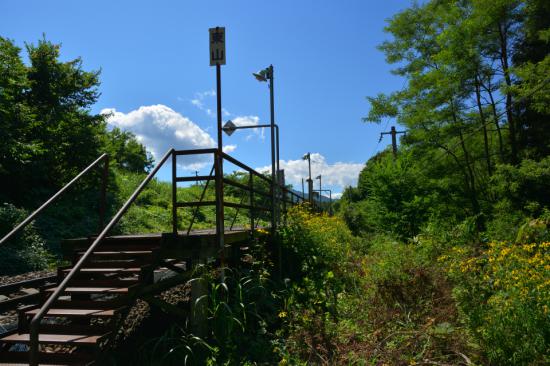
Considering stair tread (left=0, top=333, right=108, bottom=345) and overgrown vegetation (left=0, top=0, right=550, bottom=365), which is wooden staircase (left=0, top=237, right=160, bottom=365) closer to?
stair tread (left=0, top=333, right=108, bottom=345)

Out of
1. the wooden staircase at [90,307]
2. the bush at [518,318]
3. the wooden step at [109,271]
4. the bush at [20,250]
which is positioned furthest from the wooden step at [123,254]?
Answer: the bush at [20,250]

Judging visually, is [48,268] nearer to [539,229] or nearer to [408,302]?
[408,302]

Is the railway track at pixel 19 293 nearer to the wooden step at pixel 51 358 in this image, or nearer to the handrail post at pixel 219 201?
the wooden step at pixel 51 358

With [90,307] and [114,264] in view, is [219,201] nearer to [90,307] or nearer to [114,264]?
[114,264]

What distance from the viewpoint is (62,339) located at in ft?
13.2

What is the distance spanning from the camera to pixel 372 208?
57.7ft

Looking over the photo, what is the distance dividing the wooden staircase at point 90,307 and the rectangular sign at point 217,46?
9.59 feet

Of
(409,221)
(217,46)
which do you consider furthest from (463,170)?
(217,46)

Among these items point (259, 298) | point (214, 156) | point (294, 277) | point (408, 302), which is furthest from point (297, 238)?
point (214, 156)

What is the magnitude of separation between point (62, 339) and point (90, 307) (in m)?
0.52

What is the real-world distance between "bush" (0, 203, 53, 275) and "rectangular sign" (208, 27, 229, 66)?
273 inches

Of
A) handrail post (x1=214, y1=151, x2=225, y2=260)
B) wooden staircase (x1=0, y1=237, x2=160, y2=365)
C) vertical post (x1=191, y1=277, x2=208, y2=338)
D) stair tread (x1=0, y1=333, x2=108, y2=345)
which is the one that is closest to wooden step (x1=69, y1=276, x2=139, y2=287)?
wooden staircase (x1=0, y1=237, x2=160, y2=365)

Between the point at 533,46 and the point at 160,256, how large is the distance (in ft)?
42.6

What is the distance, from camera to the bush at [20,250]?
34.1ft
